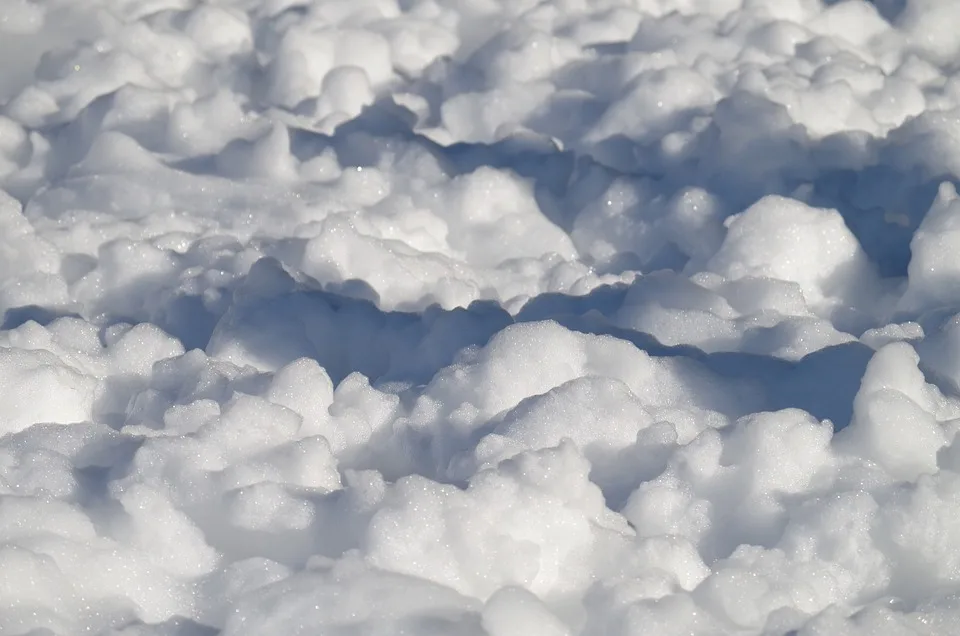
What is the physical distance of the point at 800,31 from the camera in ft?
9.44

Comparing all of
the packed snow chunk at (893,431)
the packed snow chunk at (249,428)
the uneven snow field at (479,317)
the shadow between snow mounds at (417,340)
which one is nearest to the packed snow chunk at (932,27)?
the uneven snow field at (479,317)

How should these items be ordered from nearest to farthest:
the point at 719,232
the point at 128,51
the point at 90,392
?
the point at 90,392
the point at 719,232
the point at 128,51

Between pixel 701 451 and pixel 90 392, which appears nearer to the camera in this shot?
pixel 701 451

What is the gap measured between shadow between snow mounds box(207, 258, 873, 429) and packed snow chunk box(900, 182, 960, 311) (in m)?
0.25

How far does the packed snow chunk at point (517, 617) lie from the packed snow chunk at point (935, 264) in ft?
3.28

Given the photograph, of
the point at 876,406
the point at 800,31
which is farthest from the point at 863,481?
the point at 800,31

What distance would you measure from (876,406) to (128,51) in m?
1.89

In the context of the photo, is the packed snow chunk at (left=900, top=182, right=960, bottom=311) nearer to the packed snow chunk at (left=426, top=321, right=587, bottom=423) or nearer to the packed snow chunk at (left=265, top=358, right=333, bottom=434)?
the packed snow chunk at (left=426, top=321, right=587, bottom=423)

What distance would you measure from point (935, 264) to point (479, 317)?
777 millimetres

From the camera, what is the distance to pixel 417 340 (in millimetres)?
1948

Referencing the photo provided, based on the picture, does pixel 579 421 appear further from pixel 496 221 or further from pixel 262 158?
pixel 262 158

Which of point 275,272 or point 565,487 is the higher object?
point 565,487


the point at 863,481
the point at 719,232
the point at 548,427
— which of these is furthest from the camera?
the point at 719,232

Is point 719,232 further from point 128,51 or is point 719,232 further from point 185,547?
point 128,51
